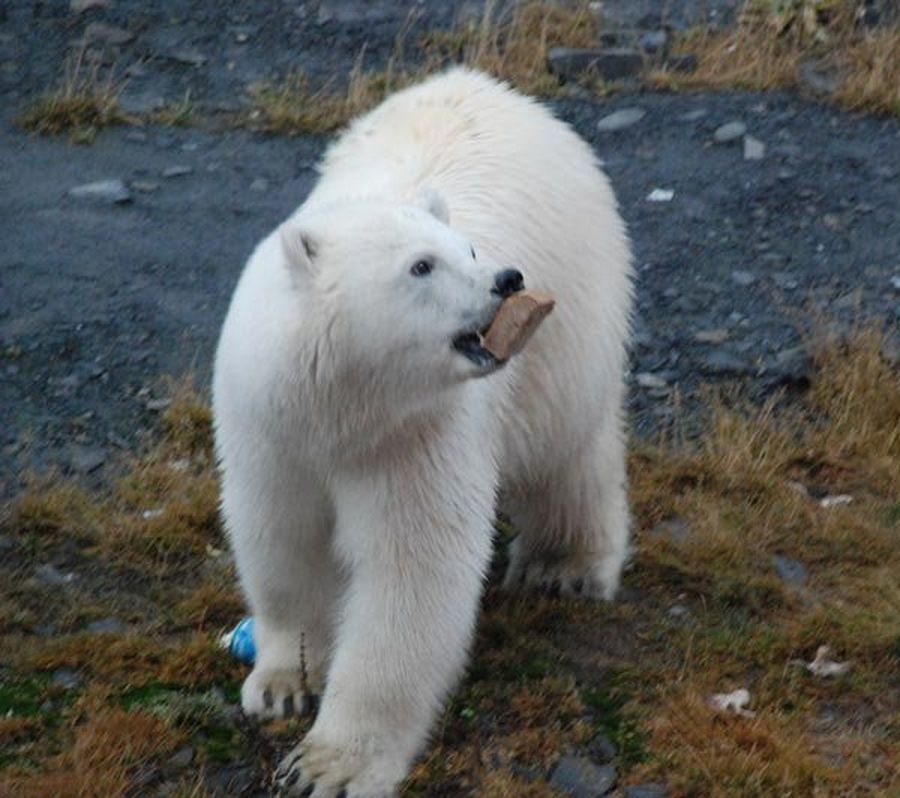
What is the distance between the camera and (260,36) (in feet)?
27.4

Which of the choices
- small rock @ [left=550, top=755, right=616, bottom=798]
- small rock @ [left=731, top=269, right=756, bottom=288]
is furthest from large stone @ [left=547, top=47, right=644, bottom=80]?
small rock @ [left=550, top=755, right=616, bottom=798]

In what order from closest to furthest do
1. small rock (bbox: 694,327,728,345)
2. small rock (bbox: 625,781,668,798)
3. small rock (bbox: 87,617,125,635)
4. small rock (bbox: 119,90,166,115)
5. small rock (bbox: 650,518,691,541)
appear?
small rock (bbox: 625,781,668,798) → small rock (bbox: 87,617,125,635) → small rock (bbox: 650,518,691,541) → small rock (bbox: 694,327,728,345) → small rock (bbox: 119,90,166,115)

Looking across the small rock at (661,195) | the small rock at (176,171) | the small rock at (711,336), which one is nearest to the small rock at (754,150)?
the small rock at (661,195)

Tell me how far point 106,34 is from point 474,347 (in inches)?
207

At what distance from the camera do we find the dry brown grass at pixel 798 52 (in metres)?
7.74

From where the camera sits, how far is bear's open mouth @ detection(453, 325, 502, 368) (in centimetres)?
338

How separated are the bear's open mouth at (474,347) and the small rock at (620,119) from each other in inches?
171

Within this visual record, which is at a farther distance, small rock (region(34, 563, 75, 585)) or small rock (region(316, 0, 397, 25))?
small rock (region(316, 0, 397, 25))

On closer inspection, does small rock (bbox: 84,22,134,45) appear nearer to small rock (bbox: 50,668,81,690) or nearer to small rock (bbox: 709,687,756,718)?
small rock (bbox: 50,668,81,690)

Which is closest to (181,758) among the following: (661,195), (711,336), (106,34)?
(711,336)

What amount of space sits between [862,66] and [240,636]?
4.66 metres

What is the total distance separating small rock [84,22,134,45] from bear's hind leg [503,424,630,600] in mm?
4231

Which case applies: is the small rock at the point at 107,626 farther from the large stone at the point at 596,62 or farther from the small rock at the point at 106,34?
the small rock at the point at 106,34

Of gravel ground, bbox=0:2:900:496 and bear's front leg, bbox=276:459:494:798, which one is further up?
bear's front leg, bbox=276:459:494:798
